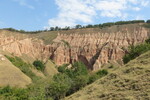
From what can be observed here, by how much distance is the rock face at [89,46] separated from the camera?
117562 millimetres

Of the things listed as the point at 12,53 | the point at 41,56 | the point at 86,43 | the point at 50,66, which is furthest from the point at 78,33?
the point at 12,53

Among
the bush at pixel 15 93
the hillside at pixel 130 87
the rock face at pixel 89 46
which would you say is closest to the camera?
the hillside at pixel 130 87

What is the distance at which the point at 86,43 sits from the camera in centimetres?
13025

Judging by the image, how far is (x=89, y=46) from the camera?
125562 millimetres

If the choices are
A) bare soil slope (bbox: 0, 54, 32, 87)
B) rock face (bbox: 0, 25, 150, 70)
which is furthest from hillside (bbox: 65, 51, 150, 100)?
rock face (bbox: 0, 25, 150, 70)

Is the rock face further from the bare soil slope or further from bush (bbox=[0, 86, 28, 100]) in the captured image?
bush (bbox=[0, 86, 28, 100])

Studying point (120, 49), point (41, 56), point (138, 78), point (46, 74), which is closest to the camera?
point (138, 78)

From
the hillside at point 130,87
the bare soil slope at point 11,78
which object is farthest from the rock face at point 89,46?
the hillside at point 130,87

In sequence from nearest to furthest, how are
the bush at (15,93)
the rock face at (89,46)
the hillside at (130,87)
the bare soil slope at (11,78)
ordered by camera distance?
the hillside at (130,87) → the bush at (15,93) → the bare soil slope at (11,78) → the rock face at (89,46)

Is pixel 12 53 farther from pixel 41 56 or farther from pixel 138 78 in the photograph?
pixel 138 78

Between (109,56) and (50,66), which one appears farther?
(109,56)

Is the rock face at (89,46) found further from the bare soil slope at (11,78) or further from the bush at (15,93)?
the bush at (15,93)

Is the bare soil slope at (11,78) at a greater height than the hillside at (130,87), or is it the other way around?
the hillside at (130,87)

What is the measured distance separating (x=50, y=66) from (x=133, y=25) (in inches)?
2301
